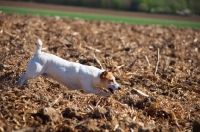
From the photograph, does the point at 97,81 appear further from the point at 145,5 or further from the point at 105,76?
the point at 145,5

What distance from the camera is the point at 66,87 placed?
870 cm

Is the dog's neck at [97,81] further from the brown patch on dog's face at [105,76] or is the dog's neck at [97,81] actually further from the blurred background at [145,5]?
the blurred background at [145,5]

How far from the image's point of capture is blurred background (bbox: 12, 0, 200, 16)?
124 ft

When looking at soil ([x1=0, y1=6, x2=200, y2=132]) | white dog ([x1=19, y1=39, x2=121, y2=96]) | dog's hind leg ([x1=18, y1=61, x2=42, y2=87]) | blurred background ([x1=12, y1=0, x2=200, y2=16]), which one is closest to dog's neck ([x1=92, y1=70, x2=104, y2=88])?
white dog ([x1=19, y1=39, x2=121, y2=96])

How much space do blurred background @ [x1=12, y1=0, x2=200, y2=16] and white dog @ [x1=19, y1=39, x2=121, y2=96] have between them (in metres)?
28.8

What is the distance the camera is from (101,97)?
318 inches

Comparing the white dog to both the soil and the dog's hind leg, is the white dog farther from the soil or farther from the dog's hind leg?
the soil

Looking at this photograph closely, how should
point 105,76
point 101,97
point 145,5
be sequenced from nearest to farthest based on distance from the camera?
1. point 101,97
2. point 105,76
3. point 145,5

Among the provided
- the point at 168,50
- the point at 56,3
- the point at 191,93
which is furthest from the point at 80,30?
the point at 56,3

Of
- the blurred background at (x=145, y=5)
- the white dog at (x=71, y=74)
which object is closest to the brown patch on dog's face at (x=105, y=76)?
the white dog at (x=71, y=74)

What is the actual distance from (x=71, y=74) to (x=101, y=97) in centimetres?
86

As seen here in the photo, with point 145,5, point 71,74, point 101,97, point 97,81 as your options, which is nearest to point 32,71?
point 71,74

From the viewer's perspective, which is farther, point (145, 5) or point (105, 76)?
point (145, 5)

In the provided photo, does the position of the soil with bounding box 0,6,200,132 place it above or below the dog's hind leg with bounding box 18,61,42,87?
below
